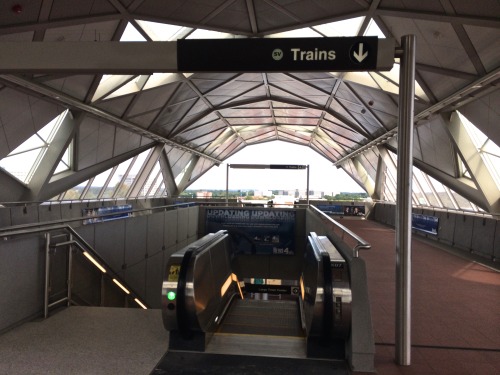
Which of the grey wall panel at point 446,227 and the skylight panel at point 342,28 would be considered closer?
the grey wall panel at point 446,227

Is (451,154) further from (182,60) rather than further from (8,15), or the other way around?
(8,15)

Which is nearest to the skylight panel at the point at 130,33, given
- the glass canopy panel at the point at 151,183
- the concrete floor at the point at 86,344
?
the concrete floor at the point at 86,344

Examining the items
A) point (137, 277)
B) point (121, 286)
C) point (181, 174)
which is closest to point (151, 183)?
point (181, 174)

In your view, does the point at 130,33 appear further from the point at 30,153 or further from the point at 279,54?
the point at 279,54

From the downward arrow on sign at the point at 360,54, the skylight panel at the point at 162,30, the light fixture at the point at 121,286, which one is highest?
the skylight panel at the point at 162,30

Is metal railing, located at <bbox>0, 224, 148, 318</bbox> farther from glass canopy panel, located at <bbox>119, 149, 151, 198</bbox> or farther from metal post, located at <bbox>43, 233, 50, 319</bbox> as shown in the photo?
glass canopy panel, located at <bbox>119, 149, 151, 198</bbox>

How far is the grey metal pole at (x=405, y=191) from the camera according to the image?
420cm

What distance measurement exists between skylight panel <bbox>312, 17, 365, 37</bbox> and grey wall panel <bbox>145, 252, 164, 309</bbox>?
10113 mm

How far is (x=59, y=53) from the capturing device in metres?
4.62

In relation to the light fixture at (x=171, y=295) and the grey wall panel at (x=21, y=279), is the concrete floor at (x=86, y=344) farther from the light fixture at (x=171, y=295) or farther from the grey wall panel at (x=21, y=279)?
the light fixture at (x=171, y=295)

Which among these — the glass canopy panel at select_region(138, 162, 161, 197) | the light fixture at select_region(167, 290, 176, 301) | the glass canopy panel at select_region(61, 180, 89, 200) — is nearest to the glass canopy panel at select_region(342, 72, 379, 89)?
the light fixture at select_region(167, 290, 176, 301)

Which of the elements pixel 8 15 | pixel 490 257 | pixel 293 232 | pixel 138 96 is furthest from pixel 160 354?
pixel 138 96

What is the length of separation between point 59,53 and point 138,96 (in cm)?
1266

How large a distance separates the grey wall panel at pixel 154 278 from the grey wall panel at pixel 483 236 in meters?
9.90
